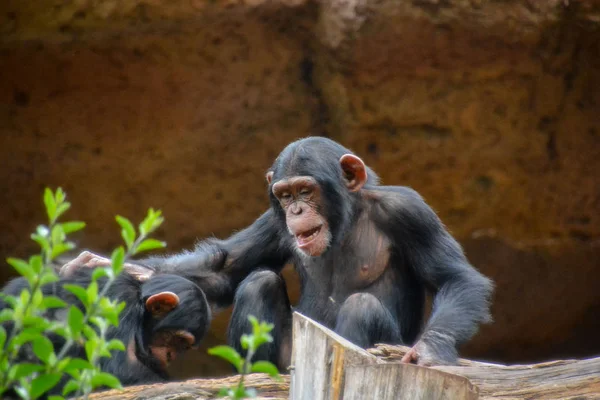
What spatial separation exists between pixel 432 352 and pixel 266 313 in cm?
126

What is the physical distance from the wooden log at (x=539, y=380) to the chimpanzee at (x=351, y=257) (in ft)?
2.89

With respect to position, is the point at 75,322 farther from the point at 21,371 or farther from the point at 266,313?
the point at 266,313

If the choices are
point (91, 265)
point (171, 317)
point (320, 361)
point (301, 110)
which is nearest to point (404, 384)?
point (320, 361)

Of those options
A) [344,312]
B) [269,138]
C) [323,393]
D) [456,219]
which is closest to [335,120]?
[269,138]

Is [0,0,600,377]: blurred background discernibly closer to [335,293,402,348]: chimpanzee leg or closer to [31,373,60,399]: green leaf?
[335,293,402,348]: chimpanzee leg

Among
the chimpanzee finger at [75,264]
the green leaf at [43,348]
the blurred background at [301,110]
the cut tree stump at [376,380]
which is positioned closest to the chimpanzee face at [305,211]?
the cut tree stump at [376,380]

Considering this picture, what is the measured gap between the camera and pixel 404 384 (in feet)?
13.4

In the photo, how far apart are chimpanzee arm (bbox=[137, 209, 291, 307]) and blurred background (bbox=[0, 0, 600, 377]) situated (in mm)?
2799

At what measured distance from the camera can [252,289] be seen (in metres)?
6.70

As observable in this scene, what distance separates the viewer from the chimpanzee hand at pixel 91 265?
6.70 m

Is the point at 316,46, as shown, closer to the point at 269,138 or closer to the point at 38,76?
the point at 269,138

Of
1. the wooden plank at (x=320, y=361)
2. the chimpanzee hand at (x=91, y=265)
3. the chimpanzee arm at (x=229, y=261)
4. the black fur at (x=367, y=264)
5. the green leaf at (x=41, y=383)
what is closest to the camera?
the green leaf at (x=41, y=383)

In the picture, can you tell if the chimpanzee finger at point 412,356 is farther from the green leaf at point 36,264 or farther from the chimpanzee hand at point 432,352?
the green leaf at point 36,264

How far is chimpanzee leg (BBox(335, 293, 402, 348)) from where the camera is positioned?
20.4ft
